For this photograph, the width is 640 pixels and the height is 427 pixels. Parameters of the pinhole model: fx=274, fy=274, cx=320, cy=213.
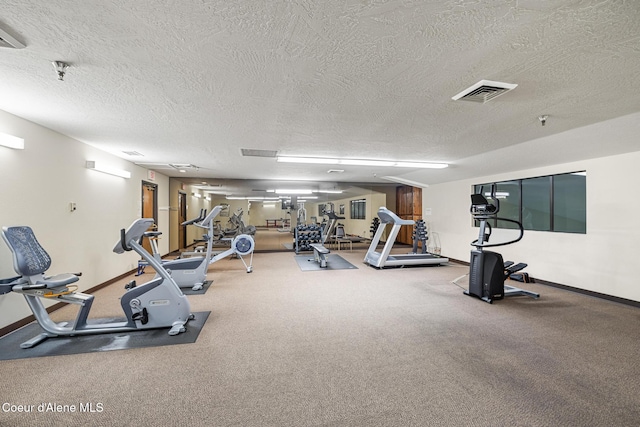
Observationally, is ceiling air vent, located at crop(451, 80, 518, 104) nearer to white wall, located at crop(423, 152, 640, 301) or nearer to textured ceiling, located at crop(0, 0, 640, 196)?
textured ceiling, located at crop(0, 0, 640, 196)

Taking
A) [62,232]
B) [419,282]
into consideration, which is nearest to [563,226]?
[419,282]

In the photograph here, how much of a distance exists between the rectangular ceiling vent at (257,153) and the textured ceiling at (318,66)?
935 millimetres

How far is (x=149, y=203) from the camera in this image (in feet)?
22.3

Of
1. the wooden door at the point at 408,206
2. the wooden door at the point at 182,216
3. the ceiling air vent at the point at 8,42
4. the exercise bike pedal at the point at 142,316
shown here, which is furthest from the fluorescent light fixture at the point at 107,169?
the wooden door at the point at 408,206

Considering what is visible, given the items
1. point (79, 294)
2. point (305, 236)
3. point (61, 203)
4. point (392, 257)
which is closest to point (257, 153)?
point (61, 203)

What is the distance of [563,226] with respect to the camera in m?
4.87

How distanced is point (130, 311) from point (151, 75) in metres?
2.37

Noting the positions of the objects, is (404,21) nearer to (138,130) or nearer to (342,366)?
(342,366)

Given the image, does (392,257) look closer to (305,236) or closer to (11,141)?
(305,236)

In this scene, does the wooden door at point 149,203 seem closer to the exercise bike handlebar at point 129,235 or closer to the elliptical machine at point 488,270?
the exercise bike handlebar at point 129,235

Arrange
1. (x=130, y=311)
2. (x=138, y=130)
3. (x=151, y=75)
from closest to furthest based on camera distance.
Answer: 1. (x=151, y=75)
2. (x=130, y=311)
3. (x=138, y=130)

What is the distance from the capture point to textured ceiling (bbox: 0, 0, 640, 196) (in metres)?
1.43

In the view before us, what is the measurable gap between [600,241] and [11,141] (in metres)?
7.82

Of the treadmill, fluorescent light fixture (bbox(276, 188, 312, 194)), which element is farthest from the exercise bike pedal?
fluorescent light fixture (bbox(276, 188, 312, 194))
